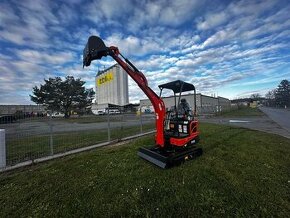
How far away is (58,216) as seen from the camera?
130 inches

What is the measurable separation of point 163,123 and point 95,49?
9.60 ft

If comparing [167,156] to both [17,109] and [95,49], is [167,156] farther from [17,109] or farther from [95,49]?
[17,109]

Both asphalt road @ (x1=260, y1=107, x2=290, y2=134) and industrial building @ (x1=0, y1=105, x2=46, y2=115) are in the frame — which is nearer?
industrial building @ (x1=0, y1=105, x2=46, y2=115)

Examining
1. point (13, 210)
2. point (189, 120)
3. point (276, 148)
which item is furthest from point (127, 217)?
point (276, 148)

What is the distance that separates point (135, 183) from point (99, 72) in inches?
2025

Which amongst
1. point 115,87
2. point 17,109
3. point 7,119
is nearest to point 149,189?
point 7,119

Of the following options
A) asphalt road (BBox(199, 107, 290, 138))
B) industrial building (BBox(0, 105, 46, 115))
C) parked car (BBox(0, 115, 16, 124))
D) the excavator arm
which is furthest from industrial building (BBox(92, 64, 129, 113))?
the excavator arm

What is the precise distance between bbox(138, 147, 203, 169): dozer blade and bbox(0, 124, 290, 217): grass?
0.55ft

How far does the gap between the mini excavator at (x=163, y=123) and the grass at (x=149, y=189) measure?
0.30 meters

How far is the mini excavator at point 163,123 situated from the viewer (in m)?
5.72

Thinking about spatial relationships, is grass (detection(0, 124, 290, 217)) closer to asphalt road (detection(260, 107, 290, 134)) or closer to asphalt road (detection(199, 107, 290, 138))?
asphalt road (detection(199, 107, 290, 138))

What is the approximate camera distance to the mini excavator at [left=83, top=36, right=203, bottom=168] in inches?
225

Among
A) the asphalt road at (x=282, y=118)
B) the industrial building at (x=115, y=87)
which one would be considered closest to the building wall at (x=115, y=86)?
the industrial building at (x=115, y=87)

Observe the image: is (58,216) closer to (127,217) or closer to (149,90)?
(127,217)
